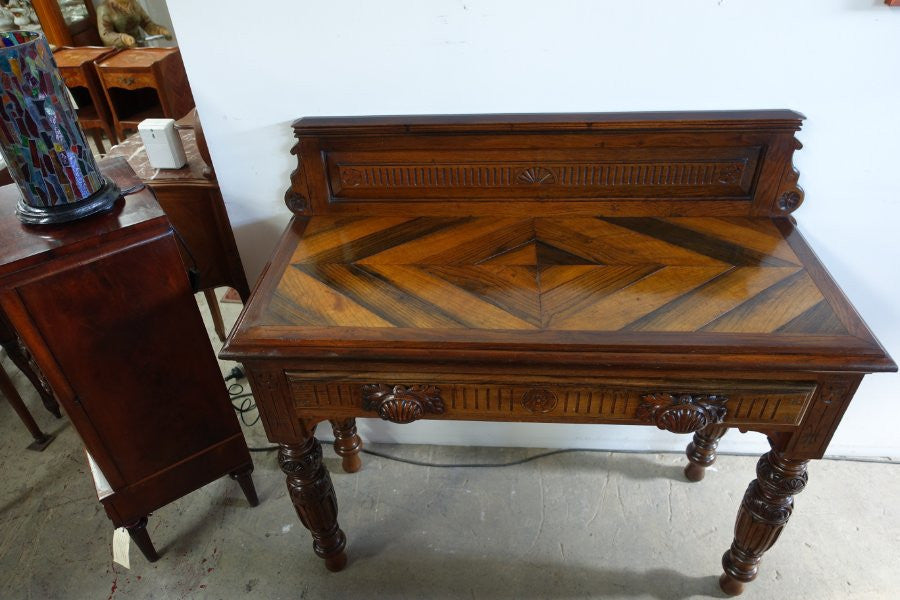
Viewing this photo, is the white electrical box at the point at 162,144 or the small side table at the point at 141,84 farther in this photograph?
the small side table at the point at 141,84

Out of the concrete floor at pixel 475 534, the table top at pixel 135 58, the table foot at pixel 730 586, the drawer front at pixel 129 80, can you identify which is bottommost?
the concrete floor at pixel 475 534

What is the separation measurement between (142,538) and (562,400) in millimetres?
1140

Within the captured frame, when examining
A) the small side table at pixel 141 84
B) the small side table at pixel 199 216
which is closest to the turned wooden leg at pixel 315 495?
the small side table at pixel 199 216

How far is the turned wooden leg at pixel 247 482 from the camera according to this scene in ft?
5.21

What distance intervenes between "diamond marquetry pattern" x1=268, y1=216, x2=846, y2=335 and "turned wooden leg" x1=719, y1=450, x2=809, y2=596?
325 mm

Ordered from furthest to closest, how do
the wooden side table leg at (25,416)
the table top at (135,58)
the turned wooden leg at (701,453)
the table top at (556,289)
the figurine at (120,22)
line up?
the figurine at (120,22) → the table top at (135,58) → the wooden side table leg at (25,416) → the turned wooden leg at (701,453) → the table top at (556,289)

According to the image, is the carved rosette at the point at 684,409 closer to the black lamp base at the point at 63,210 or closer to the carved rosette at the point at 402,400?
the carved rosette at the point at 402,400

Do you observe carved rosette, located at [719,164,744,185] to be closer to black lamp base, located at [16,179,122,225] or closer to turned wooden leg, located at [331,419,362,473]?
turned wooden leg, located at [331,419,362,473]

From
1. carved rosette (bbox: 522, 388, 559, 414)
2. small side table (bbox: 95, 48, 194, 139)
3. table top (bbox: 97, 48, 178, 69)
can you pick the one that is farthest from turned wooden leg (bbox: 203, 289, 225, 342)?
table top (bbox: 97, 48, 178, 69)

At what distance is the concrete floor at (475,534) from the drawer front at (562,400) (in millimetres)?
629

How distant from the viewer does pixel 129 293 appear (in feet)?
3.84

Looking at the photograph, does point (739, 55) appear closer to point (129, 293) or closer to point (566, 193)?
point (566, 193)

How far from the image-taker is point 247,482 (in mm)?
1621

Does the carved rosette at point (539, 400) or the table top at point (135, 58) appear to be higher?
the table top at point (135, 58)
